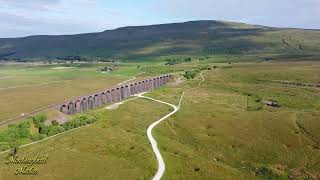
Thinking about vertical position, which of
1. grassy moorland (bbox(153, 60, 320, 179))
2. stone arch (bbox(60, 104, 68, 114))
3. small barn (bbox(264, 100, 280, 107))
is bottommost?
small barn (bbox(264, 100, 280, 107))

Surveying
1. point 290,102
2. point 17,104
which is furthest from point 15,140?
point 290,102

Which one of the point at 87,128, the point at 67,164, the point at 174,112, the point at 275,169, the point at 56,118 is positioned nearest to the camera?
the point at 67,164

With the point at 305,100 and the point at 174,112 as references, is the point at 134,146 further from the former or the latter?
the point at 305,100

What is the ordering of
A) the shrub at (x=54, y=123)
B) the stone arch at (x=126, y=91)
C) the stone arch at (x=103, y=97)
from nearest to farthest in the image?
the shrub at (x=54, y=123) < the stone arch at (x=103, y=97) < the stone arch at (x=126, y=91)

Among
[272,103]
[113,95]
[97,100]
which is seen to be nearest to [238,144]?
[272,103]

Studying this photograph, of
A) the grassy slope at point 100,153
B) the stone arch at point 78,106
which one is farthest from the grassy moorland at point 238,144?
the stone arch at point 78,106

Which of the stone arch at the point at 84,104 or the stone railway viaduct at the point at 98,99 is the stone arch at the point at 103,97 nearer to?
the stone railway viaduct at the point at 98,99

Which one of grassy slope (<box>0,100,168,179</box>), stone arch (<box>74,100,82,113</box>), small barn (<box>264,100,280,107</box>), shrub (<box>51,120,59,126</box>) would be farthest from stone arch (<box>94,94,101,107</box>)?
small barn (<box>264,100,280,107</box>)

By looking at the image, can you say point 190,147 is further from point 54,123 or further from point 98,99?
point 98,99

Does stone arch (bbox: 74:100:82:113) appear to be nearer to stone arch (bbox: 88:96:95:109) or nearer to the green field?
stone arch (bbox: 88:96:95:109)

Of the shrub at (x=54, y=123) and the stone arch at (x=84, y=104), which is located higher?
the shrub at (x=54, y=123)

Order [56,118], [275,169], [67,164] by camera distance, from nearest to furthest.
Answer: [67,164], [275,169], [56,118]
